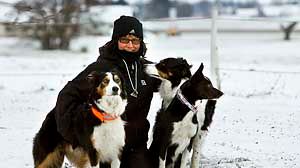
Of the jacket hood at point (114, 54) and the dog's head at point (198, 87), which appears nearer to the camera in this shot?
the jacket hood at point (114, 54)

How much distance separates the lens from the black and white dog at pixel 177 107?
4816 mm

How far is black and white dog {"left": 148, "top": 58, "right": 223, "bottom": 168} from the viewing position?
15.8 feet

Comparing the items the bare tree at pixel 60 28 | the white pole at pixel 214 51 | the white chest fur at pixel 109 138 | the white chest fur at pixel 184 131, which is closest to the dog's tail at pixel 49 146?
the white chest fur at pixel 109 138

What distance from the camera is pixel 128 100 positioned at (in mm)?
4688

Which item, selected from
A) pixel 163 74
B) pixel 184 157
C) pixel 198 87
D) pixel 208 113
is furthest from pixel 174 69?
pixel 184 157

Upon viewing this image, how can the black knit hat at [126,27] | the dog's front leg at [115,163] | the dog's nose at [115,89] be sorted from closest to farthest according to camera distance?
the dog's nose at [115,89], the dog's front leg at [115,163], the black knit hat at [126,27]

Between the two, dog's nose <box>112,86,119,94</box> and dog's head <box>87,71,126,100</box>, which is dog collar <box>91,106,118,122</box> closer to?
dog's head <box>87,71,126,100</box>

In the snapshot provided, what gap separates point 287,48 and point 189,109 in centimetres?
1682

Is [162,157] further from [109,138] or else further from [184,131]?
[109,138]

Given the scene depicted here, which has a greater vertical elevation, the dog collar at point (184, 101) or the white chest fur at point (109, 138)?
the dog collar at point (184, 101)

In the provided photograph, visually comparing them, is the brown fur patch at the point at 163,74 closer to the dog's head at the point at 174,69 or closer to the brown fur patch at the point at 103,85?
the dog's head at the point at 174,69

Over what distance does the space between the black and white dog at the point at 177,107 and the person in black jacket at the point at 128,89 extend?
0.38 feet

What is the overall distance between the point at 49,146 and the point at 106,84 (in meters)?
0.85

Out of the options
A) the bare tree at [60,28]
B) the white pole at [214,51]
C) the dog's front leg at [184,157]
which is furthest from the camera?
the bare tree at [60,28]
